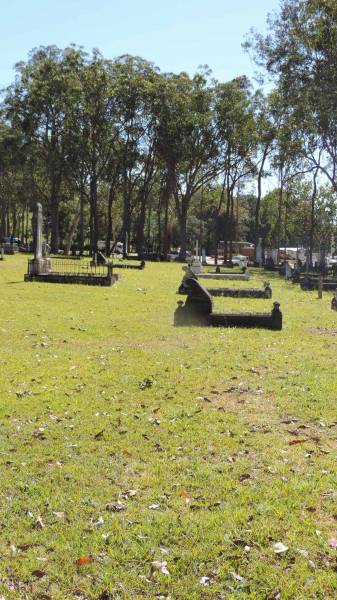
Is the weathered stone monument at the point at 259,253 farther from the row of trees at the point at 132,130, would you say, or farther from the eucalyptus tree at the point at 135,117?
the eucalyptus tree at the point at 135,117

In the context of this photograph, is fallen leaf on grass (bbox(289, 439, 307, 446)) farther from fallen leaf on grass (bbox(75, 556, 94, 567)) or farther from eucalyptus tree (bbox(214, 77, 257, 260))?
eucalyptus tree (bbox(214, 77, 257, 260))

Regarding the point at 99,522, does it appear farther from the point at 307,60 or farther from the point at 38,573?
the point at 307,60

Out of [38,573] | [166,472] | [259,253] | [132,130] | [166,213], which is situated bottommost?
[38,573]

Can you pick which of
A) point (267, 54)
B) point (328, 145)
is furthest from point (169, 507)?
point (328, 145)

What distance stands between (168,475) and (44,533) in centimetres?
131

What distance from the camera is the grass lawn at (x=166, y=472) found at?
3553 millimetres

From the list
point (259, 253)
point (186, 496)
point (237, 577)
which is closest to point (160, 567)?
point (237, 577)

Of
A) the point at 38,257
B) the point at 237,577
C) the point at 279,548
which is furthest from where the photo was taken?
the point at 38,257

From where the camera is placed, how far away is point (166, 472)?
16.4 ft

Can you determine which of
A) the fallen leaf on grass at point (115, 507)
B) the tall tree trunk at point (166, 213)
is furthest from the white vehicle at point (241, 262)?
the fallen leaf on grass at point (115, 507)

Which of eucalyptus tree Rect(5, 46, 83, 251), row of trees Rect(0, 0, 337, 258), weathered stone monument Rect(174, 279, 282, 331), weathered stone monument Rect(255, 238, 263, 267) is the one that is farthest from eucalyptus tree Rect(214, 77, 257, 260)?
weathered stone monument Rect(174, 279, 282, 331)

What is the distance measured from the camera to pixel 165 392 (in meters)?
7.54

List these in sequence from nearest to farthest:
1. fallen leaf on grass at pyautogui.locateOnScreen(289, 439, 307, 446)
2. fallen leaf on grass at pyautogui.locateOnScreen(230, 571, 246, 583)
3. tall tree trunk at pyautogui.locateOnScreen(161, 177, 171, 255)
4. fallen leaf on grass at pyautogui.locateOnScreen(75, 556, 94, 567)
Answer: fallen leaf on grass at pyautogui.locateOnScreen(230, 571, 246, 583) → fallen leaf on grass at pyautogui.locateOnScreen(75, 556, 94, 567) → fallen leaf on grass at pyautogui.locateOnScreen(289, 439, 307, 446) → tall tree trunk at pyautogui.locateOnScreen(161, 177, 171, 255)

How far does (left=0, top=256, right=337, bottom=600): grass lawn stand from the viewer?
3553mm
